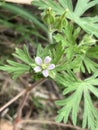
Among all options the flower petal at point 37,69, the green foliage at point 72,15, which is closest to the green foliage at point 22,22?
the green foliage at point 72,15

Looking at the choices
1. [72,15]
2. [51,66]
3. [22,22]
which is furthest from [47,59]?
[22,22]

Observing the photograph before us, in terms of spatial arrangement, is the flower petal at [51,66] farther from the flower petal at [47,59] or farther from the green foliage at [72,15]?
the green foliage at [72,15]

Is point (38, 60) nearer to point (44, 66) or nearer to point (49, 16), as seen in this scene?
point (44, 66)

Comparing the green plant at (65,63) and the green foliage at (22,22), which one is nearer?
the green plant at (65,63)

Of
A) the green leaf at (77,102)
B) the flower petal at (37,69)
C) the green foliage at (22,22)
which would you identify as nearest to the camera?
the flower petal at (37,69)

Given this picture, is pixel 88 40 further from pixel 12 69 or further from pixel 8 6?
pixel 8 6

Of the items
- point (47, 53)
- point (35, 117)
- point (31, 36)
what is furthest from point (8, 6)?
point (35, 117)

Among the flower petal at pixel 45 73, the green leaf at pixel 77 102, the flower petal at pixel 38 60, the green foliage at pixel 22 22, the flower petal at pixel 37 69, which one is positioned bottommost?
the green leaf at pixel 77 102

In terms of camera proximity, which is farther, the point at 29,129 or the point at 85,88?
the point at 29,129

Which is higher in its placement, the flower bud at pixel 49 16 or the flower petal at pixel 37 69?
the flower bud at pixel 49 16
